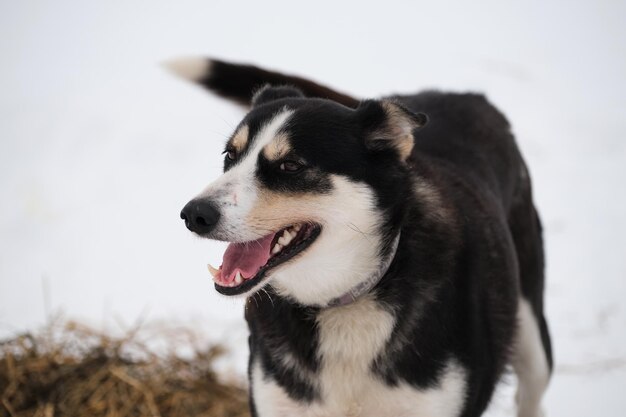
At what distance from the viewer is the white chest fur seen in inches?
98.2

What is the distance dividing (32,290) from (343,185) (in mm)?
3352

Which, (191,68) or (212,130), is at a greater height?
(191,68)

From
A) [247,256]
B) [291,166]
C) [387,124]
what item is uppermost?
[387,124]

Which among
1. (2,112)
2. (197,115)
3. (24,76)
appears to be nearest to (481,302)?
(197,115)

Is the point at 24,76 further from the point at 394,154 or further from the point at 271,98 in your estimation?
the point at 394,154

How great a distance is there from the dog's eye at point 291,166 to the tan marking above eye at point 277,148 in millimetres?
27

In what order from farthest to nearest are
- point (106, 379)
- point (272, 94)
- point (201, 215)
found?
point (106, 379) < point (272, 94) < point (201, 215)

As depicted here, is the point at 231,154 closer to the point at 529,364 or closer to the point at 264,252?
the point at 264,252

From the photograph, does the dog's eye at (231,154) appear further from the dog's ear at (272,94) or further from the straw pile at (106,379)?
the straw pile at (106,379)

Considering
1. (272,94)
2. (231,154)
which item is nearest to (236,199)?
(231,154)

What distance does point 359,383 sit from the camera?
2527 mm

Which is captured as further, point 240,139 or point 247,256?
point 240,139

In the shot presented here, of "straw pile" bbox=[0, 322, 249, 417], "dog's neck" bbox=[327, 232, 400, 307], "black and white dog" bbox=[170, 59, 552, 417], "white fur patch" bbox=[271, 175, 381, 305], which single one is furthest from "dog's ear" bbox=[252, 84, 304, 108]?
"straw pile" bbox=[0, 322, 249, 417]

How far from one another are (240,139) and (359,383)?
0.91 meters
